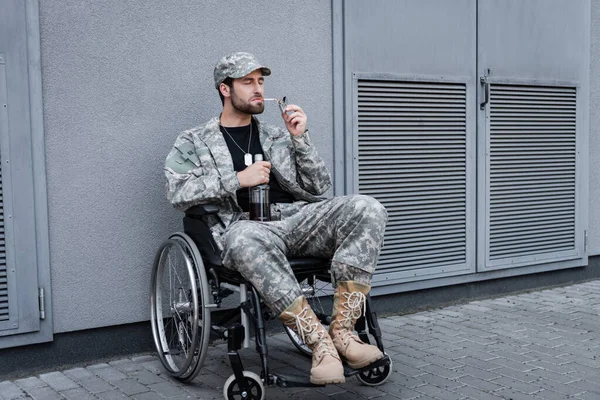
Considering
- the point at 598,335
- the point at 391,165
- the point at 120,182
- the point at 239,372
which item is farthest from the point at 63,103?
the point at 598,335

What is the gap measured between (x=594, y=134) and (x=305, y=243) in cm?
358

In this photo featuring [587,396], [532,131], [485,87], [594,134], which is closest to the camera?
[587,396]

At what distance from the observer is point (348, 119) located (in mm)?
4781

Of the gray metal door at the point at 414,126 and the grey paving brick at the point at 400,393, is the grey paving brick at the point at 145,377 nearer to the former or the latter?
the grey paving brick at the point at 400,393

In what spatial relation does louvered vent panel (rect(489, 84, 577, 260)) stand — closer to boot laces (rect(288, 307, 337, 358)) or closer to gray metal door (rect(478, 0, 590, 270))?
gray metal door (rect(478, 0, 590, 270))

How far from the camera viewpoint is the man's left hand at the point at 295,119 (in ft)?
12.1

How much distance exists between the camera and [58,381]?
3.75 metres

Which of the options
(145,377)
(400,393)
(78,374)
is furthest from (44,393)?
(400,393)

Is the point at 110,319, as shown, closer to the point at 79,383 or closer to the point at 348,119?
the point at 79,383

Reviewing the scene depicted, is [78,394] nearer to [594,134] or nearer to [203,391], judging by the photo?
[203,391]

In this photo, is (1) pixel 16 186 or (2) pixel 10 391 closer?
(2) pixel 10 391

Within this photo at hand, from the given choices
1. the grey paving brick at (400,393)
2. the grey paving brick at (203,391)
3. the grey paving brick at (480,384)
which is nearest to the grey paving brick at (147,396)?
the grey paving brick at (203,391)

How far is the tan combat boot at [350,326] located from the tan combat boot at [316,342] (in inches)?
3.4

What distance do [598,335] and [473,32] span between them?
216cm
